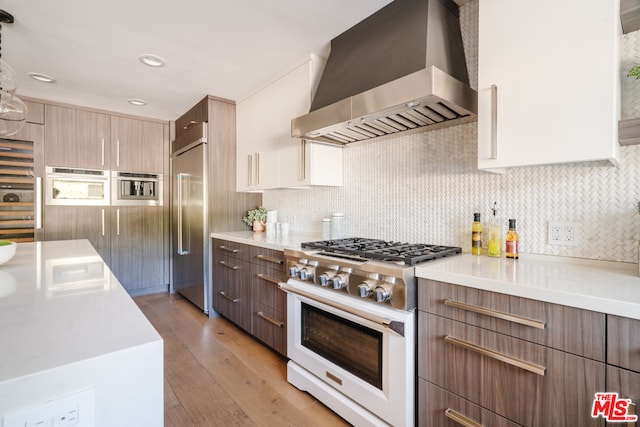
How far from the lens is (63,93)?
3.23m

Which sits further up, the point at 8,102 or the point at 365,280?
the point at 8,102

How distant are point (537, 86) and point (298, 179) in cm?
163

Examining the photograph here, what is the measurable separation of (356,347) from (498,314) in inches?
29.1

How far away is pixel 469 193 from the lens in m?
1.78

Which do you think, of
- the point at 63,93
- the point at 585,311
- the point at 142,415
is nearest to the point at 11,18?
the point at 63,93

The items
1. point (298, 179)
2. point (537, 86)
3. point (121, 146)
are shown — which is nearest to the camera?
point (537, 86)

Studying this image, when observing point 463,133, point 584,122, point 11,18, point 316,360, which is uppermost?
point 11,18

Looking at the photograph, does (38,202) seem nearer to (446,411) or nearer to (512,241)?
(446,411)

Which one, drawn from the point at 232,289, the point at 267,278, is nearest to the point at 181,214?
the point at 232,289

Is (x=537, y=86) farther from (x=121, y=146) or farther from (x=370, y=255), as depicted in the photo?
(x=121, y=146)

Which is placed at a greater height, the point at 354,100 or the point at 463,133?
the point at 354,100

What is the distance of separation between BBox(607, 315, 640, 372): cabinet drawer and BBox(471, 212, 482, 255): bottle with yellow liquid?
767mm

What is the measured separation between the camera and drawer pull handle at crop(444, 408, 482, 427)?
1212 millimetres

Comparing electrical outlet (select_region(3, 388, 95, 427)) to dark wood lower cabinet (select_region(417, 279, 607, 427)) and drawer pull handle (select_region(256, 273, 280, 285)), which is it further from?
drawer pull handle (select_region(256, 273, 280, 285))
